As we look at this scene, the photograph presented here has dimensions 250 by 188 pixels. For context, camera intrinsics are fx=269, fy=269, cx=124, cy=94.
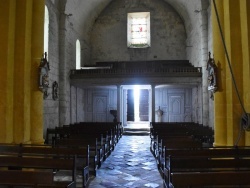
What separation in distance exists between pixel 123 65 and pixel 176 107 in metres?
5.15

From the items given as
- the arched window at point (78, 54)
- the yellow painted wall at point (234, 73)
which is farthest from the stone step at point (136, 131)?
the yellow painted wall at point (234, 73)

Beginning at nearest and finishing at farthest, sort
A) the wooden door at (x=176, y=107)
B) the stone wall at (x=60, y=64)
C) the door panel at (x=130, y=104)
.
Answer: the stone wall at (x=60, y=64)
the wooden door at (x=176, y=107)
the door panel at (x=130, y=104)

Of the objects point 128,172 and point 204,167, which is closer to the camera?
point 204,167

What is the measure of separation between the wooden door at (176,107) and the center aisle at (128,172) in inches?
399

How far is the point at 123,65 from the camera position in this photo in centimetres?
1909

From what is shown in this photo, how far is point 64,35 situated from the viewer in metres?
15.7

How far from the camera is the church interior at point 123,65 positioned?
6293mm

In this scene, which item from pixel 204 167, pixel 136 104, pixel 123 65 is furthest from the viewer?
pixel 136 104

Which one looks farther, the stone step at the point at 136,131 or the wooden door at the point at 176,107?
the wooden door at the point at 176,107

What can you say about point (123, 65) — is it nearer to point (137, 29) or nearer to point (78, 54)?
point (78, 54)

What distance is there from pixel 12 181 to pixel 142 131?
50.9 ft

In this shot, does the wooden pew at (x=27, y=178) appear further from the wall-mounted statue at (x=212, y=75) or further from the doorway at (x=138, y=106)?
the doorway at (x=138, y=106)

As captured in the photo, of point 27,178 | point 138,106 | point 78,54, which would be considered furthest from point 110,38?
point 27,178

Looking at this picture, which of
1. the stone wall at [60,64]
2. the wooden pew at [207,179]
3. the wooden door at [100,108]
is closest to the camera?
the wooden pew at [207,179]
